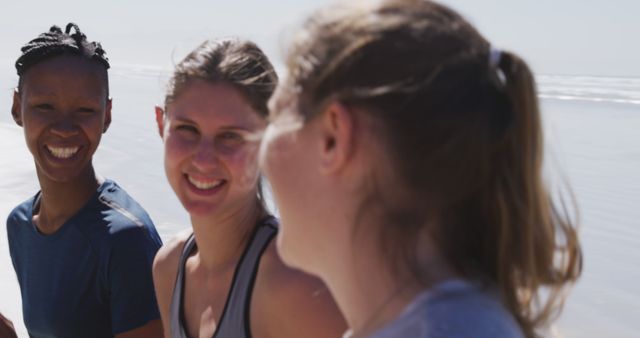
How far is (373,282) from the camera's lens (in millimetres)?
1258

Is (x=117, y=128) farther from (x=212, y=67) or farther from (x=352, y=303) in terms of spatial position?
(x=352, y=303)

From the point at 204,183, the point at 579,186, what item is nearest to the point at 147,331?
the point at 204,183

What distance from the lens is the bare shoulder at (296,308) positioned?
1996 mm

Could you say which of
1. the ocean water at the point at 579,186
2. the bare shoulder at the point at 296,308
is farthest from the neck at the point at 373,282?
the bare shoulder at the point at 296,308

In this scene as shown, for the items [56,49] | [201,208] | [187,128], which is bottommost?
[201,208]

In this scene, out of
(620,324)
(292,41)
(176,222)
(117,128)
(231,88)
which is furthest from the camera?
(117,128)

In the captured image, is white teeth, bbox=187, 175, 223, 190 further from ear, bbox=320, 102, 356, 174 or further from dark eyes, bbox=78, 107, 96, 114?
ear, bbox=320, 102, 356, 174

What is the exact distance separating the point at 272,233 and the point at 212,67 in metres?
0.54

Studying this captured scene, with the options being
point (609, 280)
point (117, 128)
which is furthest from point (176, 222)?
point (117, 128)

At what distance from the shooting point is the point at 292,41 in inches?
51.0

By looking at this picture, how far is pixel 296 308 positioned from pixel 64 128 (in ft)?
4.29

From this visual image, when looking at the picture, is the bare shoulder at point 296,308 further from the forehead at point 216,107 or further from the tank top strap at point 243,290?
the forehead at point 216,107

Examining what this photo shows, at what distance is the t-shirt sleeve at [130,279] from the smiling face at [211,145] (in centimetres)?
45

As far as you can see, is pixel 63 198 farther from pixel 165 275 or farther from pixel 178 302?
pixel 178 302
